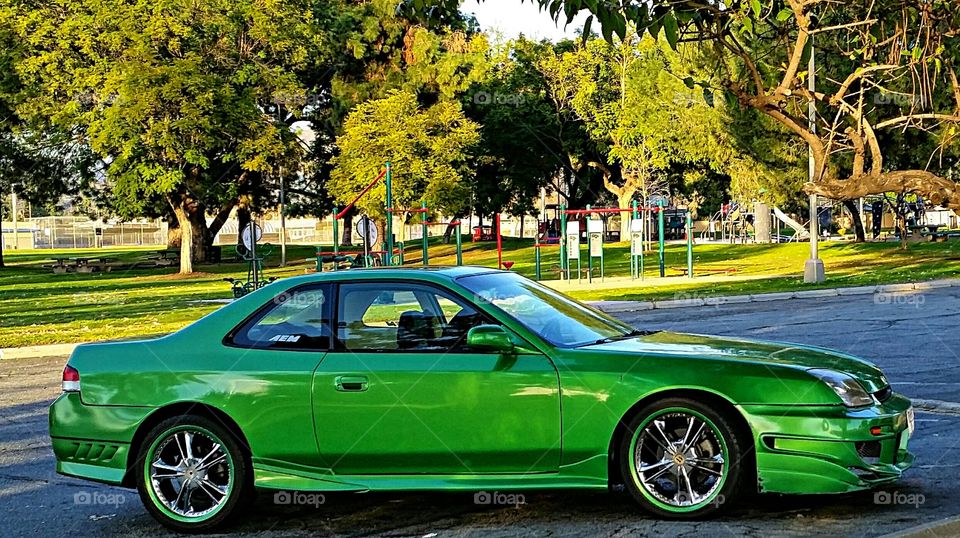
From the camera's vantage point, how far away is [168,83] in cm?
4253

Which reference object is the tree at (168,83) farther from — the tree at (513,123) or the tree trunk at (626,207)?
the tree trunk at (626,207)

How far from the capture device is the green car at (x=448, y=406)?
614cm

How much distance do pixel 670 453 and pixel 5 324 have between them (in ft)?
69.5

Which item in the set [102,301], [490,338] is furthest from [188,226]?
[490,338]

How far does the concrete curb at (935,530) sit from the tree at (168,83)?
39.8 meters

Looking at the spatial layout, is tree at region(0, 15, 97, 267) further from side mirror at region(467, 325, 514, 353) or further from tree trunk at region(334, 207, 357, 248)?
side mirror at region(467, 325, 514, 353)

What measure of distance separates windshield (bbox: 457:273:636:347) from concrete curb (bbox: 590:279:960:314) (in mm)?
14928

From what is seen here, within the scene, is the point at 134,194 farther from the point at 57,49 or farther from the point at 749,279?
the point at 749,279

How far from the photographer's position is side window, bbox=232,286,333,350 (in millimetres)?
6789

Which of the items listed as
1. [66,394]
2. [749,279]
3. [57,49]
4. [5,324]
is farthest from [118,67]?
[66,394]

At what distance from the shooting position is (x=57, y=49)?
148ft

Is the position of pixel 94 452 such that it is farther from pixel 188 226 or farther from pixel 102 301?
pixel 188 226

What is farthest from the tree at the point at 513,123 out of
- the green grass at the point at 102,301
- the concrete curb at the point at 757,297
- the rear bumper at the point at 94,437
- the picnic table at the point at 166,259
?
the rear bumper at the point at 94,437

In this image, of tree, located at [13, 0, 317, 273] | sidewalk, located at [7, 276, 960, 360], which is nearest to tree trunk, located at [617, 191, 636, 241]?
tree, located at [13, 0, 317, 273]
